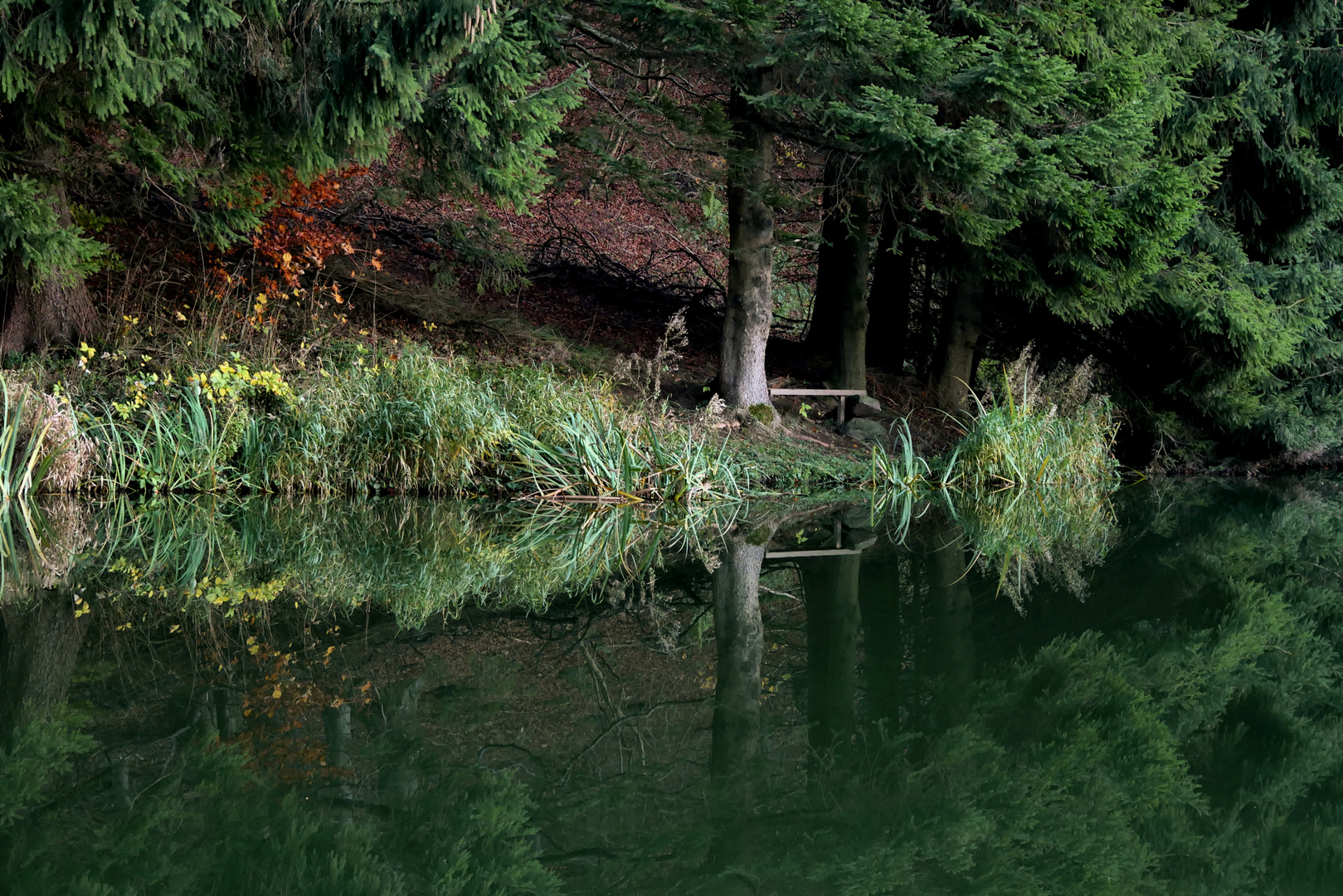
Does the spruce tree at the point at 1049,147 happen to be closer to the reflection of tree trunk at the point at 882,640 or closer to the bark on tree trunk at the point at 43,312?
the reflection of tree trunk at the point at 882,640

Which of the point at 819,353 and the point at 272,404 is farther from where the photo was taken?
the point at 819,353

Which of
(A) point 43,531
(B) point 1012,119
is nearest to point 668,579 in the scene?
(A) point 43,531

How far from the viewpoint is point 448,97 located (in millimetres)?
7602

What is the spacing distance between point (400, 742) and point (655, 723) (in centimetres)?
74

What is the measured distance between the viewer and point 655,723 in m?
3.37

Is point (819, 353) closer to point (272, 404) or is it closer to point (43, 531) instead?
point (272, 404)

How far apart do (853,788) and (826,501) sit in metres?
6.76

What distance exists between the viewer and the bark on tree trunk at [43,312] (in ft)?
29.2

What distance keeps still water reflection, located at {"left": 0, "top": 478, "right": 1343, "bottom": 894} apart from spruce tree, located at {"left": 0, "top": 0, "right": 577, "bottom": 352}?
2835mm

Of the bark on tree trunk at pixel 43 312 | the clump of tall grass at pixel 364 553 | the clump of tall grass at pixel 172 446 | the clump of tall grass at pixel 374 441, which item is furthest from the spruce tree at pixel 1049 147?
the bark on tree trunk at pixel 43 312

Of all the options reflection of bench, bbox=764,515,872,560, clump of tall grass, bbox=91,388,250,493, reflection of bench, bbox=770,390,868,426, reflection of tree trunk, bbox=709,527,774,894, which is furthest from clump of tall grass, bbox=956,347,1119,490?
clump of tall grass, bbox=91,388,250,493

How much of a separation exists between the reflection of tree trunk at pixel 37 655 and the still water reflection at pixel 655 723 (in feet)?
0.06

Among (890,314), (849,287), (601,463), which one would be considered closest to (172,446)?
(601,463)

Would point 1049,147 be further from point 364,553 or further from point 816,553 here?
point 364,553
